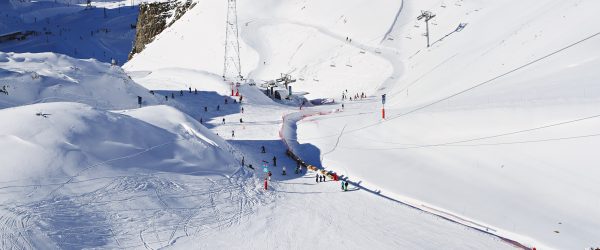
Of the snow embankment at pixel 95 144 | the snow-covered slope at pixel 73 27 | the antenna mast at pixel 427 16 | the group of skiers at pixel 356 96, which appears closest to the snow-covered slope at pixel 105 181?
the snow embankment at pixel 95 144

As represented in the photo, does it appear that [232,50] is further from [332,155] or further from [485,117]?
[485,117]

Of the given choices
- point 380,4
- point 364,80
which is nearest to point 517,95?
point 364,80

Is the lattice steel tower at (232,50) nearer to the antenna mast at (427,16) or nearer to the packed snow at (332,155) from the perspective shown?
the packed snow at (332,155)

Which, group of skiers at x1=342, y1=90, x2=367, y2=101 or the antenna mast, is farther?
the antenna mast

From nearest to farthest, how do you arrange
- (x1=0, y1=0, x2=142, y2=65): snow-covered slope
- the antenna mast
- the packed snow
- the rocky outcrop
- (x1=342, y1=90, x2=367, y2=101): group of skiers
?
1. the packed snow
2. (x1=342, y1=90, x2=367, y2=101): group of skiers
3. the antenna mast
4. the rocky outcrop
5. (x1=0, y1=0, x2=142, y2=65): snow-covered slope

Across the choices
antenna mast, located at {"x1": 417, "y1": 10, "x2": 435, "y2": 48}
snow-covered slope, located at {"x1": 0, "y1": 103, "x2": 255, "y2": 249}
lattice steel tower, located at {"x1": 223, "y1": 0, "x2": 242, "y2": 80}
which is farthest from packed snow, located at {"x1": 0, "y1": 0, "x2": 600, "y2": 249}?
lattice steel tower, located at {"x1": 223, "y1": 0, "x2": 242, "y2": 80}

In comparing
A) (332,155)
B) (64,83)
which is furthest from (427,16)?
(64,83)

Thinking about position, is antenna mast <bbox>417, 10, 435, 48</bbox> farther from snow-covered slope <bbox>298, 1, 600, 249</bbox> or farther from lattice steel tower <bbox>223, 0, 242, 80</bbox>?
lattice steel tower <bbox>223, 0, 242, 80</bbox>
